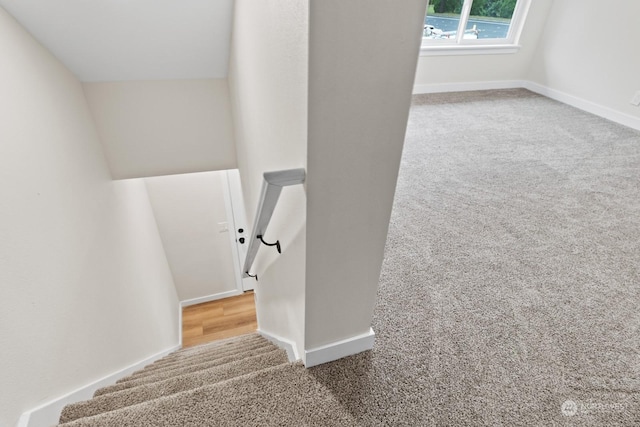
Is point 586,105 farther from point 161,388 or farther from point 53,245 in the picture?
point 53,245

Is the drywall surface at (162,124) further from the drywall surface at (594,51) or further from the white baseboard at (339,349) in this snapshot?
the drywall surface at (594,51)

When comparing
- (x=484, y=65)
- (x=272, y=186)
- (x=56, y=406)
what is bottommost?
(x=56, y=406)

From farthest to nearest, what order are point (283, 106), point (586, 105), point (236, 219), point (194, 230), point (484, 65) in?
point (484, 65), point (236, 219), point (194, 230), point (586, 105), point (283, 106)

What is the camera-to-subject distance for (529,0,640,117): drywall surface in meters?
3.29

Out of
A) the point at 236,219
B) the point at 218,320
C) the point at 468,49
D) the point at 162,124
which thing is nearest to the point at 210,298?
the point at 218,320

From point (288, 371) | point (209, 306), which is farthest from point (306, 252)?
point (209, 306)

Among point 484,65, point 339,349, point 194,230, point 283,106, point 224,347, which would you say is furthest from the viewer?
point 484,65

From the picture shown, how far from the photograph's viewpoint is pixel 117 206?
2.52m

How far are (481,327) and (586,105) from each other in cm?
372

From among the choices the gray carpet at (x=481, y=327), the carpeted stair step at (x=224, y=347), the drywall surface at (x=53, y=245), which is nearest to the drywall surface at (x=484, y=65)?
the gray carpet at (x=481, y=327)

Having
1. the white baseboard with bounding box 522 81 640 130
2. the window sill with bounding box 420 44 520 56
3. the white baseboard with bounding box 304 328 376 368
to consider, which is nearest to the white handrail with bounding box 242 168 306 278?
the white baseboard with bounding box 304 328 376 368

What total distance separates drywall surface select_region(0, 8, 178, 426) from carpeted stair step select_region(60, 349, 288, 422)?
0.14 metres

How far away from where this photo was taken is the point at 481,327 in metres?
1.46

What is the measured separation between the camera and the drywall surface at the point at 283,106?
750mm
